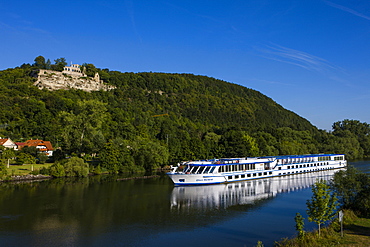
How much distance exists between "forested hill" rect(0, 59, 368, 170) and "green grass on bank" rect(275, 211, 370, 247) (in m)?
47.8

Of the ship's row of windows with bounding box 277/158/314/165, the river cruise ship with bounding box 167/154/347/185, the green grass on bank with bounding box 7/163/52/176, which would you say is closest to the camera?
the river cruise ship with bounding box 167/154/347/185

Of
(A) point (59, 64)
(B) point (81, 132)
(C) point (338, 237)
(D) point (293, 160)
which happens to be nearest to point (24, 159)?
(B) point (81, 132)

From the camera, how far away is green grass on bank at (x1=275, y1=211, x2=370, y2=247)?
1917cm

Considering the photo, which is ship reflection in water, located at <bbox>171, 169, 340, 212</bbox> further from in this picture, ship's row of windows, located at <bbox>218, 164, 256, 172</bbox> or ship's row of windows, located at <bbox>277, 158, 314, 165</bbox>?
ship's row of windows, located at <bbox>277, 158, 314, 165</bbox>

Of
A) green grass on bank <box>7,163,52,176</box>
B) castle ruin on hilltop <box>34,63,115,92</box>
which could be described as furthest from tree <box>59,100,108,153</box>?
castle ruin on hilltop <box>34,63,115,92</box>

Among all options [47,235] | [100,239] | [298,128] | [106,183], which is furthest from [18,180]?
[298,128]

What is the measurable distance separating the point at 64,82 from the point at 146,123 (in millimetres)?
48818

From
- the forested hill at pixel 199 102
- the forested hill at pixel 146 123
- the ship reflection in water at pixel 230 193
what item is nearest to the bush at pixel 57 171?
the forested hill at pixel 146 123

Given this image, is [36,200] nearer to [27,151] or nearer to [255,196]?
[255,196]

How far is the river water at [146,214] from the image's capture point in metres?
22.9

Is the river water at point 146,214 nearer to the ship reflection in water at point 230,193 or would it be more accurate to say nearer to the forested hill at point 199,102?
the ship reflection in water at point 230,193

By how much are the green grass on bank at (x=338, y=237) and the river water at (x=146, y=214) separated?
244 cm

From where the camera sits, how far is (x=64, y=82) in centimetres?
12838

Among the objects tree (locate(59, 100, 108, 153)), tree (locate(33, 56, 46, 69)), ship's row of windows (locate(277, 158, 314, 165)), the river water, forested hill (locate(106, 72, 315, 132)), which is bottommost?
the river water
